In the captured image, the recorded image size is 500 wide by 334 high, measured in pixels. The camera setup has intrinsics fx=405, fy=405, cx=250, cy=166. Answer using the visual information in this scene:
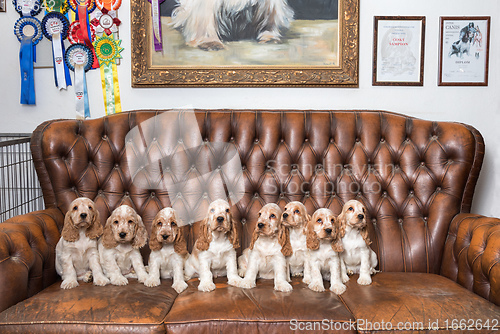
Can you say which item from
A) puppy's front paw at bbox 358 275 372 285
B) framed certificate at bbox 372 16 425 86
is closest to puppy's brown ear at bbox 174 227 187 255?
puppy's front paw at bbox 358 275 372 285

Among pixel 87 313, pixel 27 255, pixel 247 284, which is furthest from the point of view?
pixel 247 284

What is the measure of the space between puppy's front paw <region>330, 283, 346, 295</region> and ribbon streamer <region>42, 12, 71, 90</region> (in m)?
2.48

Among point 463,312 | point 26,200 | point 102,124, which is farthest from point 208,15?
point 463,312

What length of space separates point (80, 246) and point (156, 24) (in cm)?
175

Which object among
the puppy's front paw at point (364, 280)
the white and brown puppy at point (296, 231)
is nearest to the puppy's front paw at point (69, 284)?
the white and brown puppy at point (296, 231)

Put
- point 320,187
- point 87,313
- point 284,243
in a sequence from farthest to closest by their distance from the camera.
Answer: point 320,187
point 284,243
point 87,313

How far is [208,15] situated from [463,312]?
8.42 feet

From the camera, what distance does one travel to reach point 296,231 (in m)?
2.41

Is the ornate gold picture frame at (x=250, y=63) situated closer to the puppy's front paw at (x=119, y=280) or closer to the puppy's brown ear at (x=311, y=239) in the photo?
the puppy's brown ear at (x=311, y=239)

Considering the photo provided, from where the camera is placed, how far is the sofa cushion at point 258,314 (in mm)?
1848

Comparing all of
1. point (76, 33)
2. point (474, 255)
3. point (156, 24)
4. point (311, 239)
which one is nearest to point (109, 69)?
point (76, 33)

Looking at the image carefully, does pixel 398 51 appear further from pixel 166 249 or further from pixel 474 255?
pixel 166 249

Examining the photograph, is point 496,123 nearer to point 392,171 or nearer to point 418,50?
point 418,50

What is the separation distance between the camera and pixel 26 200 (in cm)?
317
